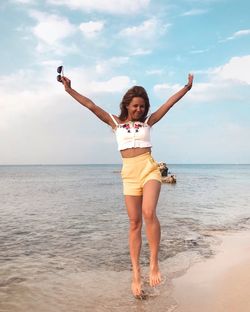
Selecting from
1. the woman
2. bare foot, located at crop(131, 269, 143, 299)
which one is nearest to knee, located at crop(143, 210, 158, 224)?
the woman

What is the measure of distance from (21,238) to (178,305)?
8.17 m

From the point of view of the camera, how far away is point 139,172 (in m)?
5.87

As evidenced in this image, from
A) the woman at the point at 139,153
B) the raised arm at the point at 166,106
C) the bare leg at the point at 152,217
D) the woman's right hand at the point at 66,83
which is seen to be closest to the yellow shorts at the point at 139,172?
the woman at the point at 139,153

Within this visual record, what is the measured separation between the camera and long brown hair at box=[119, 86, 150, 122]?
5.80 meters

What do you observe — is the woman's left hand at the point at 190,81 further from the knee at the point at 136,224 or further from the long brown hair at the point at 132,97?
the knee at the point at 136,224

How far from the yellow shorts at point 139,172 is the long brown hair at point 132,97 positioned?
2.08 feet

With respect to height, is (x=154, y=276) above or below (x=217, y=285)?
above

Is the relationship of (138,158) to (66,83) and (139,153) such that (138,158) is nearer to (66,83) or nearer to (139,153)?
(139,153)

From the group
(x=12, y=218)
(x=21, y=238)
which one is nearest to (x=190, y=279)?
(x=21, y=238)

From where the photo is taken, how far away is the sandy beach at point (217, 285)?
19.3ft

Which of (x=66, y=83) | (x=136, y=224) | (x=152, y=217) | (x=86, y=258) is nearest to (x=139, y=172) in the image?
(x=152, y=217)

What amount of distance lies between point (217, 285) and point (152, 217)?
87.2 inches

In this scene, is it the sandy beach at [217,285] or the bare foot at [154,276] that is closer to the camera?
the bare foot at [154,276]

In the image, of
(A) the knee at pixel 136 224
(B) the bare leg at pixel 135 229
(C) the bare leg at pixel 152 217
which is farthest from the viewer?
(A) the knee at pixel 136 224
